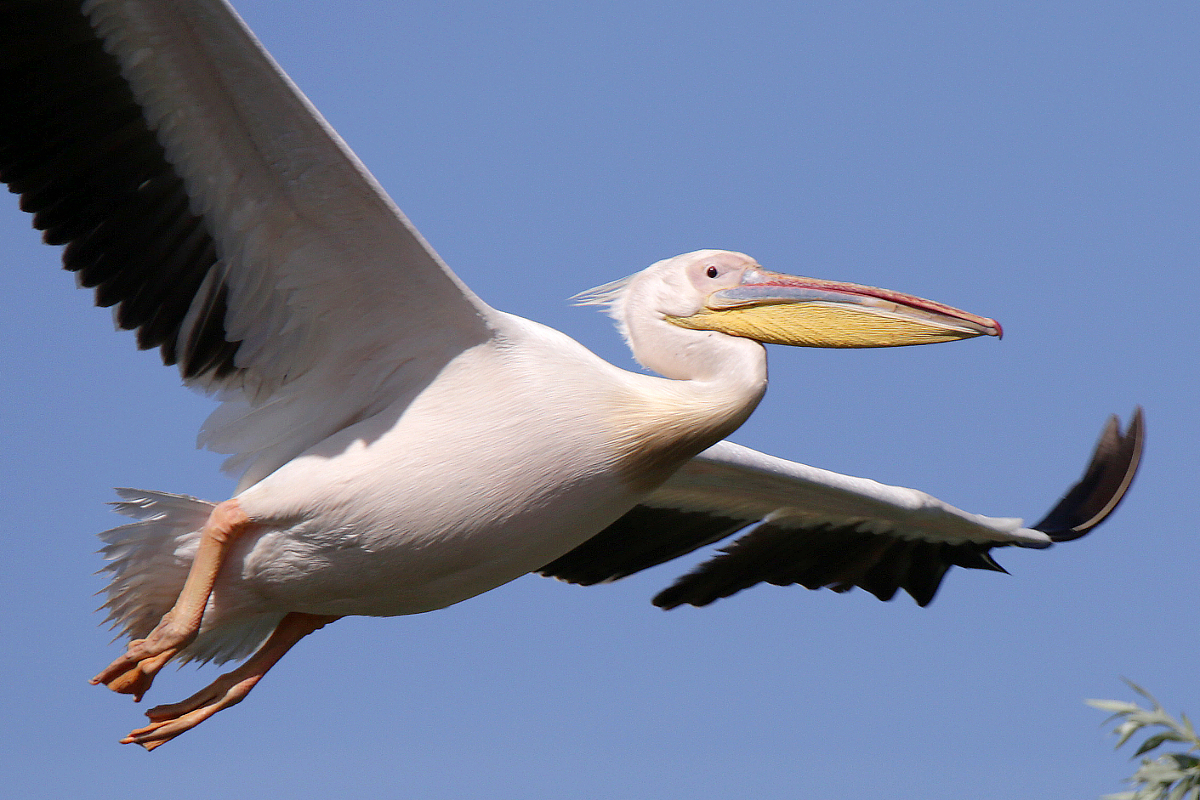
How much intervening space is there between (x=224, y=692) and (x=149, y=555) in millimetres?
744

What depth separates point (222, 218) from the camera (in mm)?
6309

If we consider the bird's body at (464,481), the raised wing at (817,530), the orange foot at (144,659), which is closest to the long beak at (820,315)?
the bird's body at (464,481)

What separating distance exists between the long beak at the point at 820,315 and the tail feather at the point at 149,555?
2.27 metres

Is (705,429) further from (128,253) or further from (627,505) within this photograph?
(128,253)

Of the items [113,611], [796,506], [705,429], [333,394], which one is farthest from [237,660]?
[796,506]

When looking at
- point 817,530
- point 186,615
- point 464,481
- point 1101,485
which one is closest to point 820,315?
point 464,481

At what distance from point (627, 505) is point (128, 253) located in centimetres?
230

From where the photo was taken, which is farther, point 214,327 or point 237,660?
point 237,660

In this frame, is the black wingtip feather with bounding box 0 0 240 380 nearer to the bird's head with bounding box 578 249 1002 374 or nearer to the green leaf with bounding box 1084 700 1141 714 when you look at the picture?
the bird's head with bounding box 578 249 1002 374

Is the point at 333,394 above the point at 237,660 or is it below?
above

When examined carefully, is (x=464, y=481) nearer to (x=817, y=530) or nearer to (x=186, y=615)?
(x=186, y=615)

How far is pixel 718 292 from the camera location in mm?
6707

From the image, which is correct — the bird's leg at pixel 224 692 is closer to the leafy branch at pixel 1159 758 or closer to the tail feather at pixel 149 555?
the tail feather at pixel 149 555

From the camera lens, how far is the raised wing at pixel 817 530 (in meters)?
8.23
